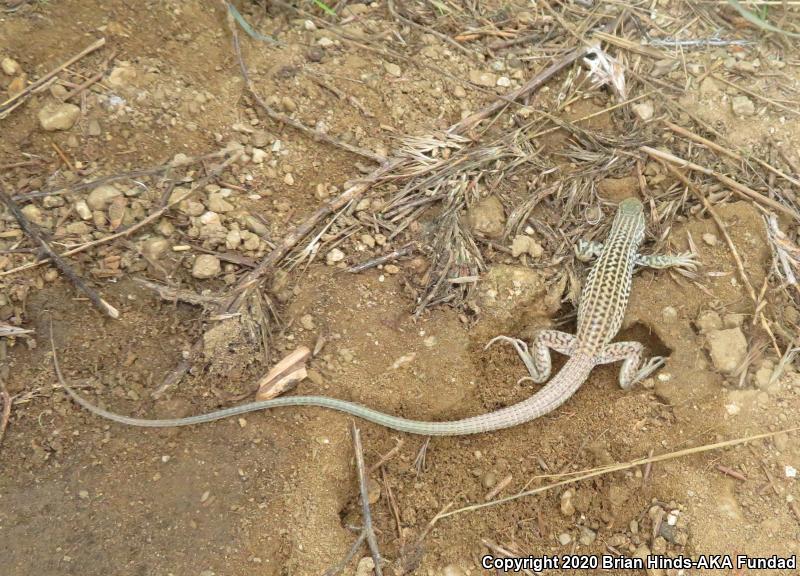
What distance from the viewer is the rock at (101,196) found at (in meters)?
2.99

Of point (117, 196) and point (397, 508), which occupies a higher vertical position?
point (117, 196)

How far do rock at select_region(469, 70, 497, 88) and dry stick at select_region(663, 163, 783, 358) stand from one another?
1411 mm

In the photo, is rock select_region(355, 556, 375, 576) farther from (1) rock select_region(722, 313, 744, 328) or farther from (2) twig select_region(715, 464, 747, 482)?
(1) rock select_region(722, 313, 744, 328)

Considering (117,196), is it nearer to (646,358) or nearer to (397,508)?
(397,508)

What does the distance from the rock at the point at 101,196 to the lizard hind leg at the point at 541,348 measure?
246 centimetres

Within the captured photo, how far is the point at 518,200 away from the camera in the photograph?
3693 mm

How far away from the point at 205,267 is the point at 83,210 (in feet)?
2.38

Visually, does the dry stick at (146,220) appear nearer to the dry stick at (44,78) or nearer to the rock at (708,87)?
the dry stick at (44,78)

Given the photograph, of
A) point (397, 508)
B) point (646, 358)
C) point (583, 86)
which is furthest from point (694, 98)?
point (397, 508)

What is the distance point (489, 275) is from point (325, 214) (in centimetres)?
115

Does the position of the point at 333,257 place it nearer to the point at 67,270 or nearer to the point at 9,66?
the point at 67,270

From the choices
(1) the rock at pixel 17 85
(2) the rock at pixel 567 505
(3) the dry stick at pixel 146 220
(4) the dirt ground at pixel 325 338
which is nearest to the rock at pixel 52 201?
(4) the dirt ground at pixel 325 338

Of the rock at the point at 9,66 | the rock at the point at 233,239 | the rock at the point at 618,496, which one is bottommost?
the rock at the point at 618,496

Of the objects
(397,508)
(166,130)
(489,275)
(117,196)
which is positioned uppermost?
(166,130)
